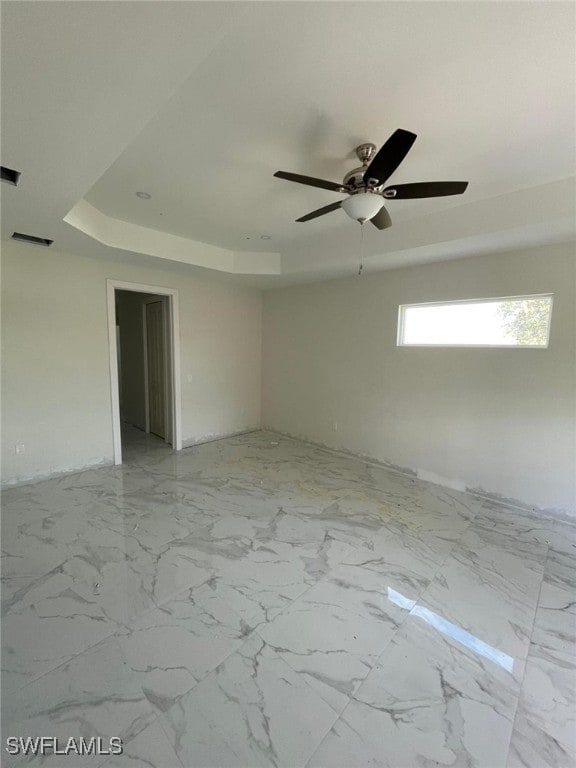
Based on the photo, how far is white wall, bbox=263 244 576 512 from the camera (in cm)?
303

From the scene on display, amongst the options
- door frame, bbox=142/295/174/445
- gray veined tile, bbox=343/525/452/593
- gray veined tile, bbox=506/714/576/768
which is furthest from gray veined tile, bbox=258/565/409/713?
door frame, bbox=142/295/174/445

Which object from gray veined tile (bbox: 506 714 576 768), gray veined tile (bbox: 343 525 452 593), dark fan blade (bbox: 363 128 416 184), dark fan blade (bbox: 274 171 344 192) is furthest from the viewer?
gray veined tile (bbox: 343 525 452 593)

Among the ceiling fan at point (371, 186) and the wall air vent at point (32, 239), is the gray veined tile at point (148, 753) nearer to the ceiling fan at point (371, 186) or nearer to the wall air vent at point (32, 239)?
the ceiling fan at point (371, 186)

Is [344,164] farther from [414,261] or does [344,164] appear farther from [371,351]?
[371,351]

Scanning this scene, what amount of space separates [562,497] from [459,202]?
2.94 m

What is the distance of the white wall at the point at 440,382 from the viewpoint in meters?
3.03

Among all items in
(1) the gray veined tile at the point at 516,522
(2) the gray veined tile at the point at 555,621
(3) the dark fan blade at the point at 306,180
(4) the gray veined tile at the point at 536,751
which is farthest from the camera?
(1) the gray veined tile at the point at 516,522

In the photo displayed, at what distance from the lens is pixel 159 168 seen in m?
2.36

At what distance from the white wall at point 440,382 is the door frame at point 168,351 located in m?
1.75

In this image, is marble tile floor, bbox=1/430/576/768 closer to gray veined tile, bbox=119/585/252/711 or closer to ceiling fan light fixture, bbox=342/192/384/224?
gray veined tile, bbox=119/585/252/711

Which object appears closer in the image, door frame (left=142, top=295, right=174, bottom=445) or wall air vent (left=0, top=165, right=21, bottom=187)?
wall air vent (left=0, top=165, right=21, bottom=187)

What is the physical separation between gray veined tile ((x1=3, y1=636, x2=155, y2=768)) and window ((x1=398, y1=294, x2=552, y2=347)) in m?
3.90

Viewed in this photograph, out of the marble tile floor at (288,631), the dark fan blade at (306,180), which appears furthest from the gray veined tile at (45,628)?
the dark fan blade at (306,180)

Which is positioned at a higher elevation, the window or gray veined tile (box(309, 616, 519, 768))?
the window
